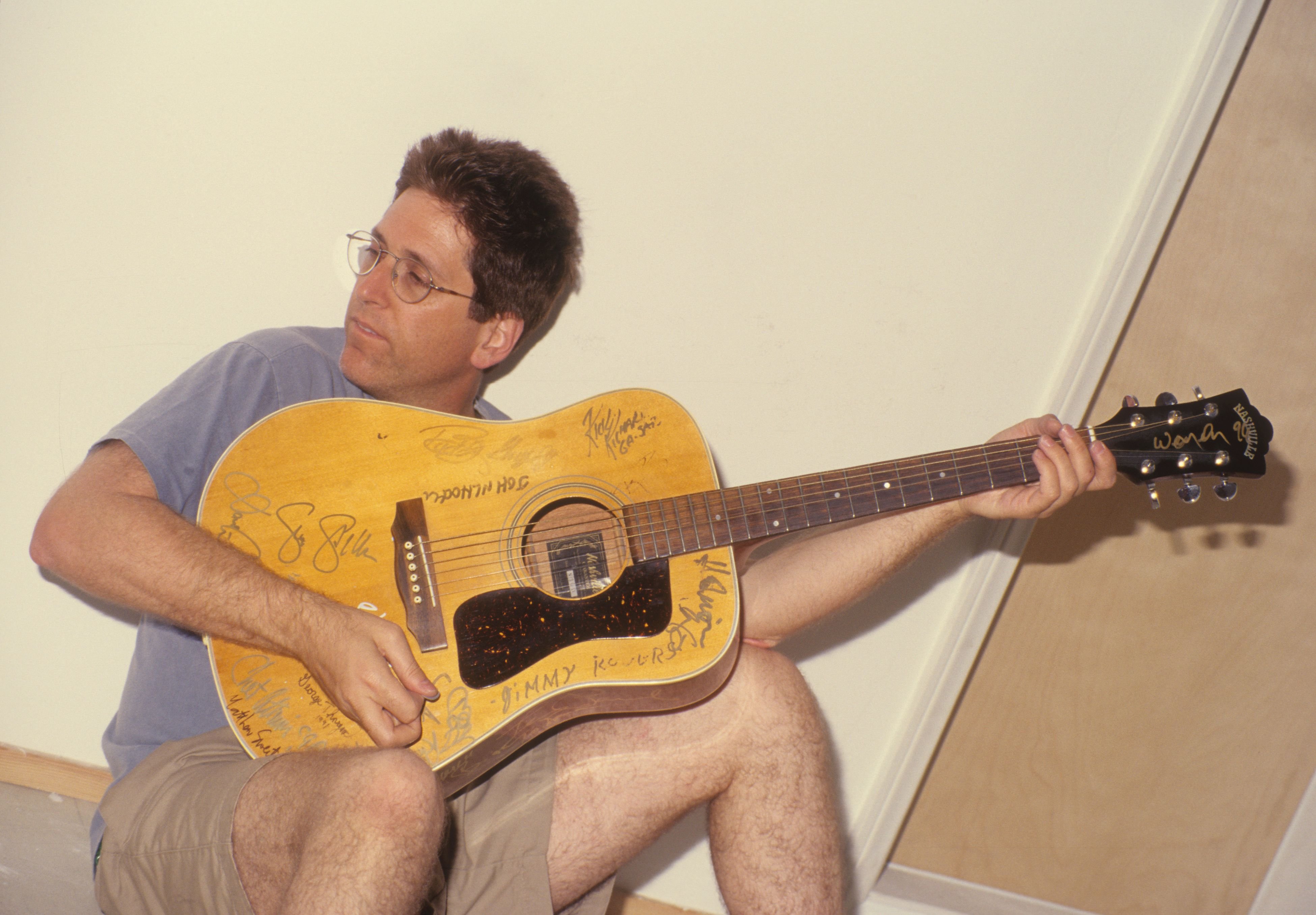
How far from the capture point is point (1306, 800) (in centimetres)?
203

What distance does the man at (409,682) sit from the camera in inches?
44.6

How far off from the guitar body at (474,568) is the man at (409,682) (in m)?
0.05

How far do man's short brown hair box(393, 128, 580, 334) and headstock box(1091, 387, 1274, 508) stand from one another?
1086mm

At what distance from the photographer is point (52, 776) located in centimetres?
182

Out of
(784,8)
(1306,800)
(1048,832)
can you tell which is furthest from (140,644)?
(1306,800)

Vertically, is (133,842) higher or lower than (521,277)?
lower

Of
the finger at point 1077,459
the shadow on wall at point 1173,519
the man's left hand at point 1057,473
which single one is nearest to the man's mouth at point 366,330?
the man's left hand at point 1057,473

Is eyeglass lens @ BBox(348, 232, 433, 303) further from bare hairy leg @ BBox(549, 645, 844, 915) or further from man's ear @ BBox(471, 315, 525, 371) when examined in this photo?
bare hairy leg @ BBox(549, 645, 844, 915)

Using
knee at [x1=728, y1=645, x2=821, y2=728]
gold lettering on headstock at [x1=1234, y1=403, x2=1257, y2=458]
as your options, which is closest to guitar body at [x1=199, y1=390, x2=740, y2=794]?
knee at [x1=728, y1=645, x2=821, y2=728]

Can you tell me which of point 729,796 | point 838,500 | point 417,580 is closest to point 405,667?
point 417,580

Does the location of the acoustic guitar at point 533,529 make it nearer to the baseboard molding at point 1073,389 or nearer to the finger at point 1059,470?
the finger at point 1059,470

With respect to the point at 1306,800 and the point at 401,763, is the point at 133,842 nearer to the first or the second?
the point at 401,763

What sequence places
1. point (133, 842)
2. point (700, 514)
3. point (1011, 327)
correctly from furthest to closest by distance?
1. point (1011, 327)
2. point (700, 514)
3. point (133, 842)

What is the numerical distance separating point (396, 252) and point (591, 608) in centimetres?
77
